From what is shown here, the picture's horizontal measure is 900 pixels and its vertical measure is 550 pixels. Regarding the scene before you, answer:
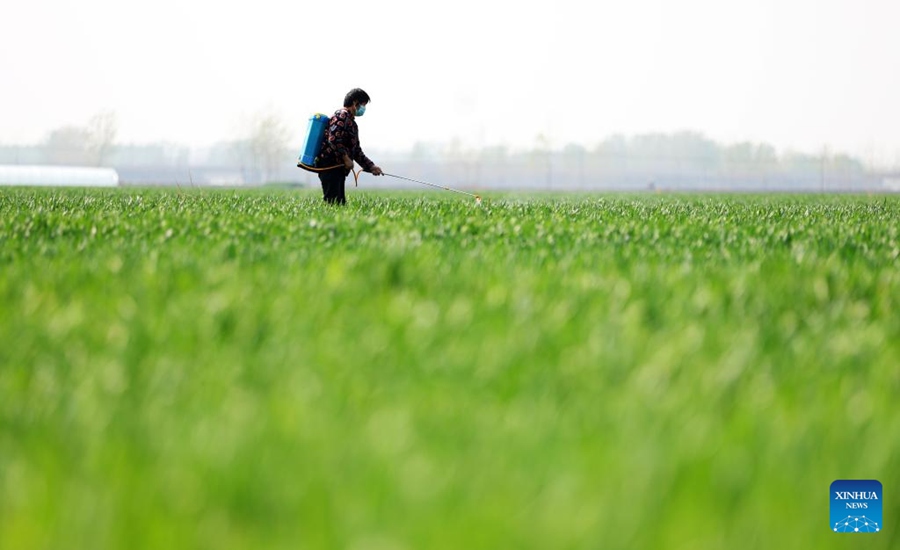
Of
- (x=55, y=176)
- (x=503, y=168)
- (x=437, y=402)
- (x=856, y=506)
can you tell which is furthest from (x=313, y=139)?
(x=503, y=168)

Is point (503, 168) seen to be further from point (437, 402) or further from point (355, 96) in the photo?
point (437, 402)

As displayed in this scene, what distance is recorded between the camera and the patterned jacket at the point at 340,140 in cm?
1409

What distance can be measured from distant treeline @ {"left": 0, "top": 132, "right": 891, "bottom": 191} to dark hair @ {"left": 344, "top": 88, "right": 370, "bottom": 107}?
338 ft

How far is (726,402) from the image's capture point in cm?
338

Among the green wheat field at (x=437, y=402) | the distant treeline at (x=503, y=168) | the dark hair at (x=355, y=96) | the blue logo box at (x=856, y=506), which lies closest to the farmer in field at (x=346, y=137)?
the dark hair at (x=355, y=96)

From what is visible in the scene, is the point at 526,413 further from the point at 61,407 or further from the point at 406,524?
the point at 61,407

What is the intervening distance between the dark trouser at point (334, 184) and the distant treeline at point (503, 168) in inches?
4029

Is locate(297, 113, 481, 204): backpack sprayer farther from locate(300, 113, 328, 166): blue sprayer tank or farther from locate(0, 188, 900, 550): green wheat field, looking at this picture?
locate(0, 188, 900, 550): green wheat field

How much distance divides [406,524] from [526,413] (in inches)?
37.0

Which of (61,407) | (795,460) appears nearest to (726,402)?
(795,460)

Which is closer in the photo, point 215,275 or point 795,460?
point 795,460

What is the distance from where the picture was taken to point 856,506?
2471 millimetres

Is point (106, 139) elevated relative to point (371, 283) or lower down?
elevated

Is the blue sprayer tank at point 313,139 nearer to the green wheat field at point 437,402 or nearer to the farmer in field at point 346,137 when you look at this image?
the farmer in field at point 346,137
